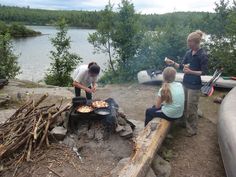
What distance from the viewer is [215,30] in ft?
39.4

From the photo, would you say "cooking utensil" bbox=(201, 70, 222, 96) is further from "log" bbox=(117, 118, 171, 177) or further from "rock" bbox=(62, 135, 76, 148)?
"rock" bbox=(62, 135, 76, 148)

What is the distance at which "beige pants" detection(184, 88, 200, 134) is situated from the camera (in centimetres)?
591

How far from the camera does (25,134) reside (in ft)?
17.7

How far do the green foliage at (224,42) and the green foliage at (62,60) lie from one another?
750 centimetres

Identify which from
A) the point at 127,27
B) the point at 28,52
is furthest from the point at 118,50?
the point at 28,52

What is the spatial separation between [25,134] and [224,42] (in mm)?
8437

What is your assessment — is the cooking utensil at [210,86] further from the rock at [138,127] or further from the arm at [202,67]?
the arm at [202,67]

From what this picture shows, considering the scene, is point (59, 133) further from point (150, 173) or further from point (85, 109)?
point (150, 173)

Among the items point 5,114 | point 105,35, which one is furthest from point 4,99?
point 105,35

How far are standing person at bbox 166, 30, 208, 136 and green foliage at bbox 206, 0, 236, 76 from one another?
5.21 metres

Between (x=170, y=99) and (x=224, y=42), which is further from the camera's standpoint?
(x=224, y=42)

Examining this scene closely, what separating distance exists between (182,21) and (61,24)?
6.37 meters

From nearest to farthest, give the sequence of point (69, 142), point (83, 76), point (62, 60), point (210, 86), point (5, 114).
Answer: point (69, 142)
point (83, 76)
point (5, 114)
point (210, 86)
point (62, 60)

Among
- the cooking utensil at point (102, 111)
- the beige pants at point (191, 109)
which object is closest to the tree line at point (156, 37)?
the beige pants at point (191, 109)
